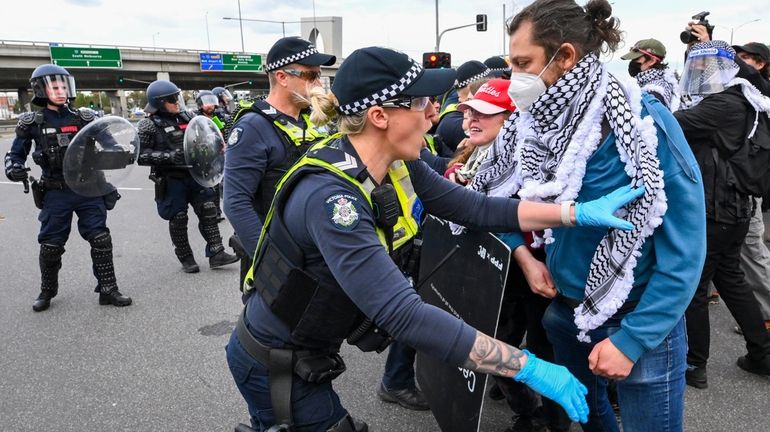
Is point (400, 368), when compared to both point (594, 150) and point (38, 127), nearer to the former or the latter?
point (594, 150)

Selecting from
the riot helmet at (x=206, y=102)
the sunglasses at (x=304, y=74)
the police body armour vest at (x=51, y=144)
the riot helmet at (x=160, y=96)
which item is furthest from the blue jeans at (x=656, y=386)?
the riot helmet at (x=206, y=102)

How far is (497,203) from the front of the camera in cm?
198

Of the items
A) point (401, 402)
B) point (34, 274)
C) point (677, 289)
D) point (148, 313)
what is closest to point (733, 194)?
point (677, 289)

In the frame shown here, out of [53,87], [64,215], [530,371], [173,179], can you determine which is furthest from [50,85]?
[530,371]

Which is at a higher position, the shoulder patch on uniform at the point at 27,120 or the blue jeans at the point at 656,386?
the shoulder patch on uniform at the point at 27,120

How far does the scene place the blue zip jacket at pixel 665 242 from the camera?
1.57 meters

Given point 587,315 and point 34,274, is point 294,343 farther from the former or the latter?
point 34,274

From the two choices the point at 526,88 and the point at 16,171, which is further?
the point at 16,171

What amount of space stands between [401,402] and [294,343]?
1529 mm

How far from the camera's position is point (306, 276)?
164 cm

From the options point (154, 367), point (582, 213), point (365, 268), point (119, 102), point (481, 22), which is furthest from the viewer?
point (119, 102)

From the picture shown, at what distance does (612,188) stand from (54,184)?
15.3 feet

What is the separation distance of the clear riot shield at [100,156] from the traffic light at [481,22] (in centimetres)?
1993

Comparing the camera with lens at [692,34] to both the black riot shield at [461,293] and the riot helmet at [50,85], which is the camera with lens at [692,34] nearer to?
the black riot shield at [461,293]
